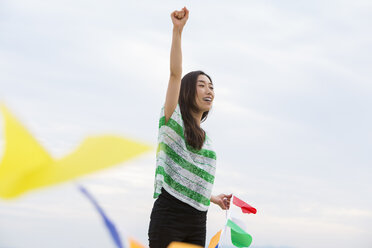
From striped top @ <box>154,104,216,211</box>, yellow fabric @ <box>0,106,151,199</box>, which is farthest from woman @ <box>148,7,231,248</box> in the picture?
yellow fabric @ <box>0,106,151,199</box>

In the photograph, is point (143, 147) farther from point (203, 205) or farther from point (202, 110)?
point (202, 110)

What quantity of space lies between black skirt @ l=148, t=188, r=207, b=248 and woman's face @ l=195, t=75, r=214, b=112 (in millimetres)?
479

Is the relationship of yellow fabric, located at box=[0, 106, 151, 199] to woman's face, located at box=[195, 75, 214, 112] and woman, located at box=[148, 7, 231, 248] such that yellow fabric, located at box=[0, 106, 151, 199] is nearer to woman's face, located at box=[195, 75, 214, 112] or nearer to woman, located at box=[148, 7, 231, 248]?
woman, located at box=[148, 7, 231, 248]

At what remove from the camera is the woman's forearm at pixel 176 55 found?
6.11ft

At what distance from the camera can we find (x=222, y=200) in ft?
8.04

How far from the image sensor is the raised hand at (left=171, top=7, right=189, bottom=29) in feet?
6.06

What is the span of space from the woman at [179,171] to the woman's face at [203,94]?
0.06 meters

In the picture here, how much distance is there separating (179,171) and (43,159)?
3.78ft

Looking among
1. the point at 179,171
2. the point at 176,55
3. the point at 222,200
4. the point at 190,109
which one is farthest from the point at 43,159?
the point at 222,200

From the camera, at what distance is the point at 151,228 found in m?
1.99

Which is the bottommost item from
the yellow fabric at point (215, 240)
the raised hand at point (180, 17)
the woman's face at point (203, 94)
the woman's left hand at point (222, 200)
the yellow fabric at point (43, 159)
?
the yellow fabric at point (215, 240)

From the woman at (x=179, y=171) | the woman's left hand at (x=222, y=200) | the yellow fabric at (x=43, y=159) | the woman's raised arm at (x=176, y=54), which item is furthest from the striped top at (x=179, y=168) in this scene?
the yellow fabric at (x=43, y=159)

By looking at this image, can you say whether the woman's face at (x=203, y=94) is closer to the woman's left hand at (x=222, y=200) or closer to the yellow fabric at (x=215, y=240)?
the woman's left hand at (x=222, y=200)

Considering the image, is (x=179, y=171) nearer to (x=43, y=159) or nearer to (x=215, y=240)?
(x=215, y=240)
